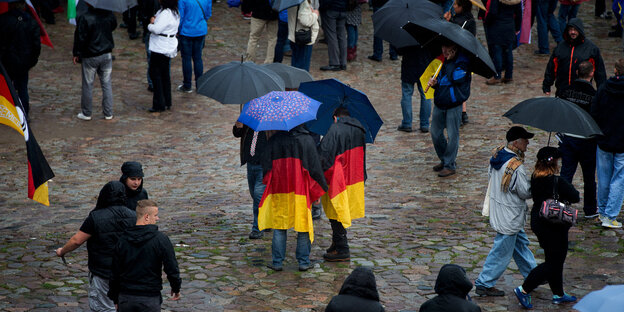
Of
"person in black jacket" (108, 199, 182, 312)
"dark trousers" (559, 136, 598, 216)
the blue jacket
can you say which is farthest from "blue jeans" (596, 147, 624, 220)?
the blue jacket

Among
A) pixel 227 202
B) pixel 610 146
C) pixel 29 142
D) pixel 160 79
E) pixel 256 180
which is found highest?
pixel 29 142

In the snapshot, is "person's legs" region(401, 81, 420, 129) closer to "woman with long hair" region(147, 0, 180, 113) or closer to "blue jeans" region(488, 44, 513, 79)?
"blue jeans" region(488, 44, 513, 79)

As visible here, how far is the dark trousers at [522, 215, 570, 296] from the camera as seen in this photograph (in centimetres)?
788

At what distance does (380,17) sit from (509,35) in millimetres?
3944

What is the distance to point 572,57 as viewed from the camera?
1220 cm

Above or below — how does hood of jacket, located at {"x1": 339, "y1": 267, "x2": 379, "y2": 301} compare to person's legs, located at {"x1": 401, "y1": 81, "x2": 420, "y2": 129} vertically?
above

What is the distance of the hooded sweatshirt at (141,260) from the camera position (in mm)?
6598

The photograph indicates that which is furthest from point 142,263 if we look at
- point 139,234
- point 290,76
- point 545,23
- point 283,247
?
point 545,23

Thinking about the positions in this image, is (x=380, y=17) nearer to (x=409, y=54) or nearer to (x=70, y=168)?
(x=409, y=54)

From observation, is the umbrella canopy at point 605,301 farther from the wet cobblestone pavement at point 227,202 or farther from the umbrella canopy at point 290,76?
the umbrella canopy at point 290,76

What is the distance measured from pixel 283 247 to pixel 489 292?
2.22m

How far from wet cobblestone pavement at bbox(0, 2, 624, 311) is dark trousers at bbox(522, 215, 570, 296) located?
0.30 meters

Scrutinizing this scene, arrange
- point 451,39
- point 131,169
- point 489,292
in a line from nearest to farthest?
point 131,169
point 489,292
point 451,39

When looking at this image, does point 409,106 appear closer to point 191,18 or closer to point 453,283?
point 191,18
